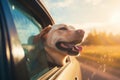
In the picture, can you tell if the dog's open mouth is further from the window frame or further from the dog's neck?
the window frame

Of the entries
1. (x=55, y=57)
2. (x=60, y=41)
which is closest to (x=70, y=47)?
(x=60, y=41)

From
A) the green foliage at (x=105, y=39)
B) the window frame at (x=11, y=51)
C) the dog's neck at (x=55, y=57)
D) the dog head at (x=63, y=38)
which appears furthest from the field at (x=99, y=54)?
the window frame at (x=11, y=51)

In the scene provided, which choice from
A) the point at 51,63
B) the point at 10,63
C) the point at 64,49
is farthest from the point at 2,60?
the point at 64,49

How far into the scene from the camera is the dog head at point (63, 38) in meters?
5.24

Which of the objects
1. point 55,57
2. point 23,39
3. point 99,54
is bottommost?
point 99,54

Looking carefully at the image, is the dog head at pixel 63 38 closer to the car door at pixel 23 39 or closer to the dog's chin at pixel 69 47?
the dog's chin at pixel 69 47

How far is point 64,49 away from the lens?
5.51m

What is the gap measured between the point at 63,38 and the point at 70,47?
403mm

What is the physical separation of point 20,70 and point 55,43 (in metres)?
3.24

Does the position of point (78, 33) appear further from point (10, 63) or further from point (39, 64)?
point (10, 63)

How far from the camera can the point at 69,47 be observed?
5.56 meters

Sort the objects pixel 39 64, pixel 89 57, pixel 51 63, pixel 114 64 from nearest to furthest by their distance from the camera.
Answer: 1. pixel 39 64
2. pixel 51 63
3. pixel 114 64
4. pixel 89 57

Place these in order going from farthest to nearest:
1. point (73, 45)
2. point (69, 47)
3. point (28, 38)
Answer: point (73, 45)
point (69, 47)
point (28, 38)

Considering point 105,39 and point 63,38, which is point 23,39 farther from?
point 105,39
